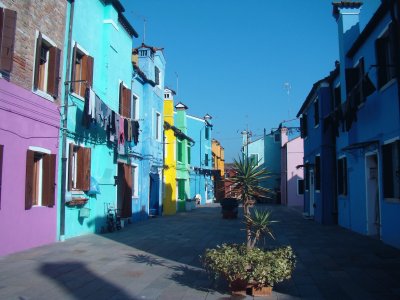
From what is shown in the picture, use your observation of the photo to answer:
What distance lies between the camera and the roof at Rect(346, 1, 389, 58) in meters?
11.4

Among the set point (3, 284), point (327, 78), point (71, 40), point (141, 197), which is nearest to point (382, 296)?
point (3, 284)

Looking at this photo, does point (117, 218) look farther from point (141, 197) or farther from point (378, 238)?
point (378, 238)

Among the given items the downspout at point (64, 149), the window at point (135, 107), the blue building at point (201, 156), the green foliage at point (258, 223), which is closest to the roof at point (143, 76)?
the window at point (135, 107)

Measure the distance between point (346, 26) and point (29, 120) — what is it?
12046 millimetres

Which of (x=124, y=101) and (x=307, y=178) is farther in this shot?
(x=307, y=178)

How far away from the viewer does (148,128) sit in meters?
22.3

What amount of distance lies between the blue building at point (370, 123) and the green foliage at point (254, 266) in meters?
5.72

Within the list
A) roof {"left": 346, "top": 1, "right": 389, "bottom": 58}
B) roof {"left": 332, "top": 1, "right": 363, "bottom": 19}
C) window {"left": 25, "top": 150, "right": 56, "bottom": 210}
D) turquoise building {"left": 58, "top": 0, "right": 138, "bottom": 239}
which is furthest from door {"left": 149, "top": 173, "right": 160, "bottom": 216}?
roof {"left": 346, "top": 1, "right": 389, "bottom": 58}

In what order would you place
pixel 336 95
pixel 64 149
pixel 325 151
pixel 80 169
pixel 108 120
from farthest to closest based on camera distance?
pixel 325 151, pixel 336 95, pixel 108 120, pixel 80 169, pixel 64 149

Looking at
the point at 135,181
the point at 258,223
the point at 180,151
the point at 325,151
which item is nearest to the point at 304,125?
the point at 325,151

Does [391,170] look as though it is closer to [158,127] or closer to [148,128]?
[148,128]

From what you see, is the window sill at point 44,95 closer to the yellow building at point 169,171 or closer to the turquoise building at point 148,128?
the turquoise building at point 148,128

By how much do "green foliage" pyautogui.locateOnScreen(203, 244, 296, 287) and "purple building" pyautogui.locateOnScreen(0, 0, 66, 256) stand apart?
5834mm

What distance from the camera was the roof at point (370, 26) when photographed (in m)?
11.4
